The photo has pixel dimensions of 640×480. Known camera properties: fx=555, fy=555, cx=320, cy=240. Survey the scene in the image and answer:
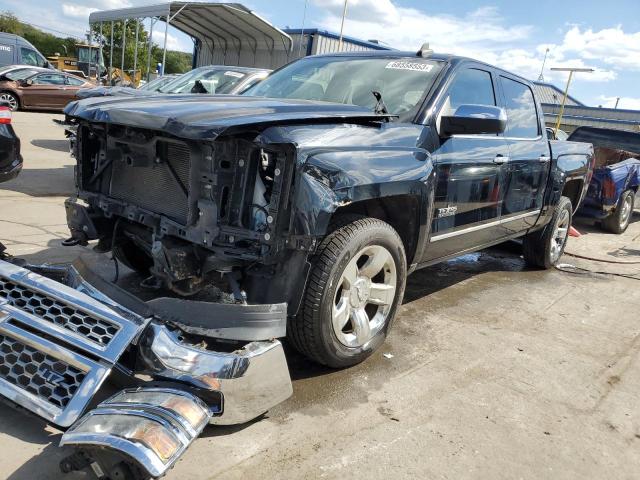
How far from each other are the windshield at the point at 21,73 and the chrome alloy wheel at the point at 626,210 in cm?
1704

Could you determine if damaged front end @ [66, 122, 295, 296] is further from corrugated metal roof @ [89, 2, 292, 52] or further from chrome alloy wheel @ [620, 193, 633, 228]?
corrugated metal roof @ [89, 2, 292, 52]

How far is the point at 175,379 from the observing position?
7.73 ft

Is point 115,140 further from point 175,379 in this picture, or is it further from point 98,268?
point 98,268

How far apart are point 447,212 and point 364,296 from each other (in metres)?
1.03

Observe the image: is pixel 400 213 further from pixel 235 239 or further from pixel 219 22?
pixel 219 22

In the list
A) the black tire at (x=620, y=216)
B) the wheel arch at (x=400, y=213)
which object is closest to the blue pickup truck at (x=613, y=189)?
the black tire at (x=620, y=216)

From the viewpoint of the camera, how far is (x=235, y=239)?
2.66 m

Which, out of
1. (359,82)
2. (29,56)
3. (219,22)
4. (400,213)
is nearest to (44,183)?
(359,82)

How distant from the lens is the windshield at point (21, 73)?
17.3 m

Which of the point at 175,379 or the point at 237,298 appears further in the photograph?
the point at 237,298

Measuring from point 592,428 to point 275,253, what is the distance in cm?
195

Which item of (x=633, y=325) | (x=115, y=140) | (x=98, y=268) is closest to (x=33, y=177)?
(x=98, y=268)

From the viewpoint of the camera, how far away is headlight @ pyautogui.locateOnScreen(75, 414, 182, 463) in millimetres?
1937

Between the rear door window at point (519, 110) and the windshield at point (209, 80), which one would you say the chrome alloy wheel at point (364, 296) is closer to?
the rear door window at point (519, 110)
